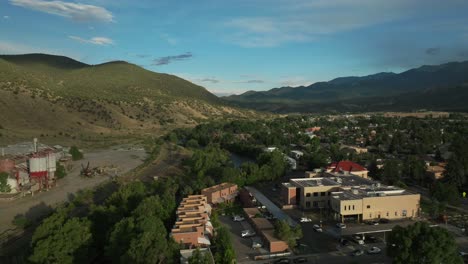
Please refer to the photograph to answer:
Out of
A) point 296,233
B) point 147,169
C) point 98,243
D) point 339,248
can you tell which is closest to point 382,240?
point 339,248

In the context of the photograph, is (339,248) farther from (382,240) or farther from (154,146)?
(154,146)

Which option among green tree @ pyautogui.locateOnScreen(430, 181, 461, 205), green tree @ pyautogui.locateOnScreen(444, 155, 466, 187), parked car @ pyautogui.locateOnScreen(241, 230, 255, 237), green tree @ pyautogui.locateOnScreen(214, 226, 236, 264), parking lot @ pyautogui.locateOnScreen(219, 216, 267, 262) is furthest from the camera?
green tree @ pyautogui.locateOnScreen(444, 155, 466, 187)

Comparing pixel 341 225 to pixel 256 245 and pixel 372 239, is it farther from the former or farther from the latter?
pixel 256 245

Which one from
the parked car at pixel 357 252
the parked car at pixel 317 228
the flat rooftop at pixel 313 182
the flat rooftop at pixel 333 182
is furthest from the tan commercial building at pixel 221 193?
the parked car at pixel 357 252

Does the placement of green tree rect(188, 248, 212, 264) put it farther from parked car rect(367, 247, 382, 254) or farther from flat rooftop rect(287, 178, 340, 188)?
flat rooftop rect(287, 178, 340, 188)

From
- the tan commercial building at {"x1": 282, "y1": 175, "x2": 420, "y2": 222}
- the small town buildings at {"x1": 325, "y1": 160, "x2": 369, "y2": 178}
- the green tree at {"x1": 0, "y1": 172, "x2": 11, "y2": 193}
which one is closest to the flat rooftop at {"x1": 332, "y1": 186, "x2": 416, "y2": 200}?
the tan commercial building at {"x1": 282, "y1": 175, "x2": 420, "y2": 222}

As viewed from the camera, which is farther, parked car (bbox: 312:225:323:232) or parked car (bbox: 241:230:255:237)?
parked car (bbox: 312:225:323:232)
